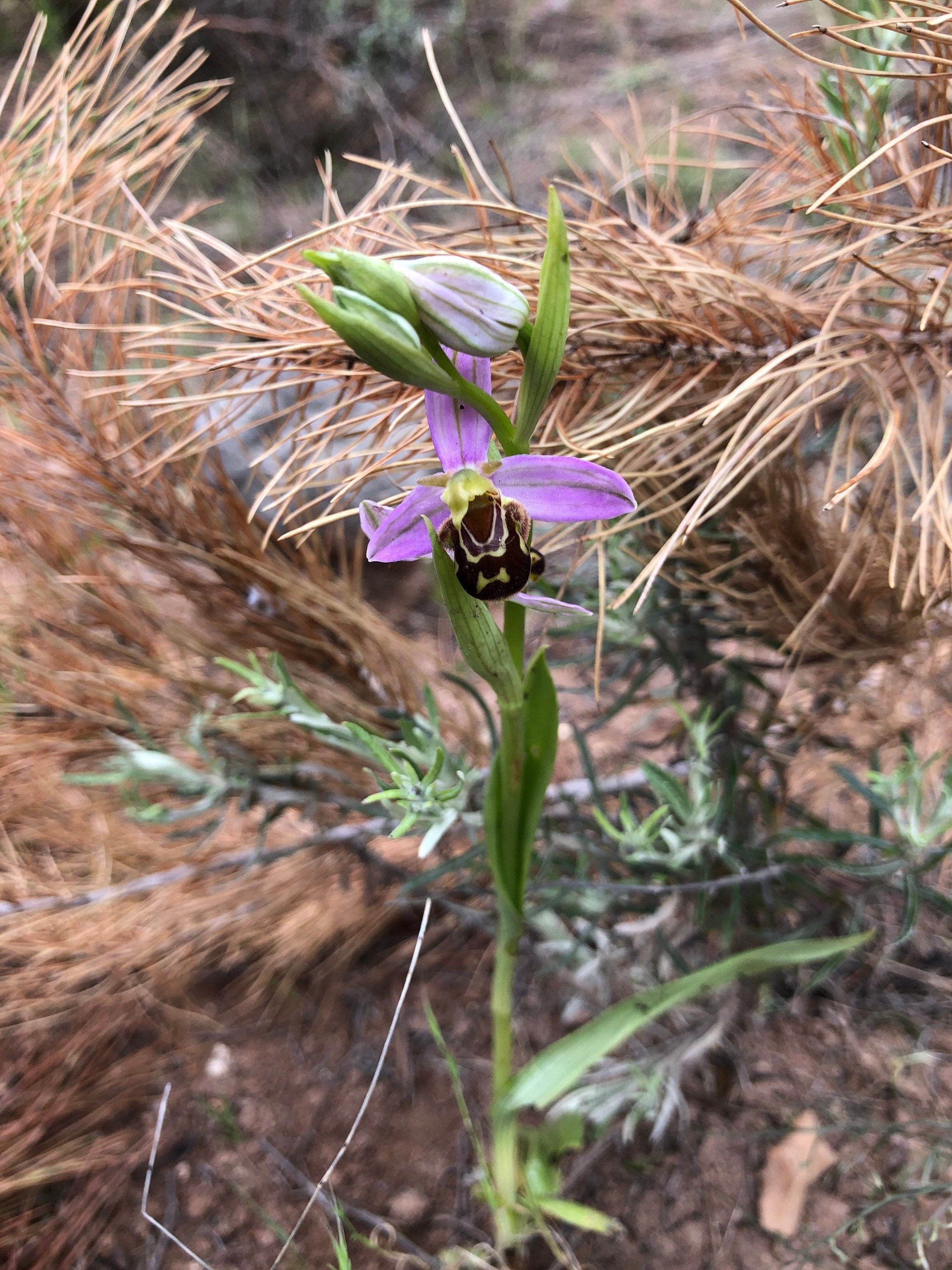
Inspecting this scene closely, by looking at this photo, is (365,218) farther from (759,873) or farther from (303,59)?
(303,59)

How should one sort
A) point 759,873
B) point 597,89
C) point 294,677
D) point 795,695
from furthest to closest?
point 597,89 < point 795,695 < point 294,677 < point 759,873

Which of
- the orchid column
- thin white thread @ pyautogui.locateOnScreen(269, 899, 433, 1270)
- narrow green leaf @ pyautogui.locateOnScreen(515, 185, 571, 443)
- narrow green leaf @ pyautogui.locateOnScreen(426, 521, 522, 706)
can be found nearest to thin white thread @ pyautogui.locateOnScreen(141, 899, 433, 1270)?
thin white thread @ pyautogui.locateOnScreen(269, 899, 433, 1270)

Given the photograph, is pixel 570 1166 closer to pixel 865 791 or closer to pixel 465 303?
pixel 865 791

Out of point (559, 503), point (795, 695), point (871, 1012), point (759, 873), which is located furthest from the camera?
point (795, 695)

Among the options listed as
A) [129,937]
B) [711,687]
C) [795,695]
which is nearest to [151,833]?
[129,937]

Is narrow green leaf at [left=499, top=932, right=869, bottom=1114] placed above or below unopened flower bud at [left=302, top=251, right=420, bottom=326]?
below

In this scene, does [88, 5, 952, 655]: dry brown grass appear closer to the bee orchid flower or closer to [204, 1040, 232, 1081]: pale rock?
the bee orchid flower
